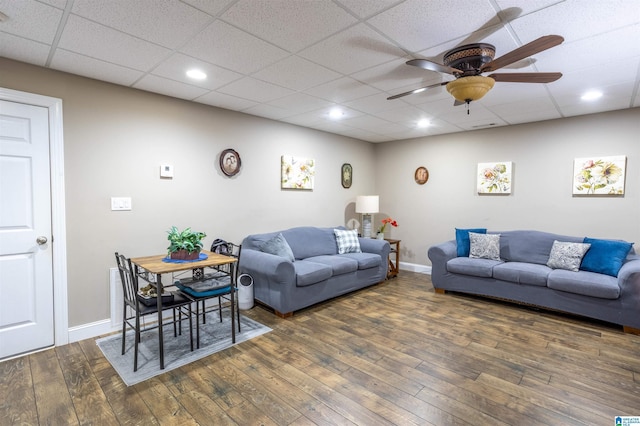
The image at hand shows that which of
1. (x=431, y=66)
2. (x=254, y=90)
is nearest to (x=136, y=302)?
(x=254, y=90)

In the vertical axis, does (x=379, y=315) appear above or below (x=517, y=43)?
below

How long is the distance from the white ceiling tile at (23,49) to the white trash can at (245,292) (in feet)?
8.70

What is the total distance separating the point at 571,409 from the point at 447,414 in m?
0.80

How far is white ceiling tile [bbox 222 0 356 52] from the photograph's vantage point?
1812 millimetres

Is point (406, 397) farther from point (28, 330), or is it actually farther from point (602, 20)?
point (28, 330)

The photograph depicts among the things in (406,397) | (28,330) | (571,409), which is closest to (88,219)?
(28,330)

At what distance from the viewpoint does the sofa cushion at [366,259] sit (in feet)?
14.6

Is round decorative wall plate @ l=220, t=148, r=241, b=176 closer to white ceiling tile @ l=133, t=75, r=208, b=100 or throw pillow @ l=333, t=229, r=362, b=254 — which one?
white ceiling tile @ l=133, t=75, r=208, b=100

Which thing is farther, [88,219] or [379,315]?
[379,315]

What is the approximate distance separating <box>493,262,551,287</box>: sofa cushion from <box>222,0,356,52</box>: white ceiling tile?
3422 millimetres

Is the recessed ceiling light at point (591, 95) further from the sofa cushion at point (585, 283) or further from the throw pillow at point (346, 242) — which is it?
the throw pillow at point (346, 242)

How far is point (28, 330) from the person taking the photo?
2.70 m

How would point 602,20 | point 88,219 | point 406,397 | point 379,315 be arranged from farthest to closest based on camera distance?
point 379,315 < point 88,219 < point 406,397 < point 602,20

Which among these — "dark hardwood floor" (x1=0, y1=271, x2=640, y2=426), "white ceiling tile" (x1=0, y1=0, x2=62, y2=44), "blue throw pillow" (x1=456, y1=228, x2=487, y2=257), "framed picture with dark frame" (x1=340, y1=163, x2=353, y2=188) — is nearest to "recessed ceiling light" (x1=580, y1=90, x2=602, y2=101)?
"blue throw pillow" (x1=456, y1=228, x2=487, y2=257)
